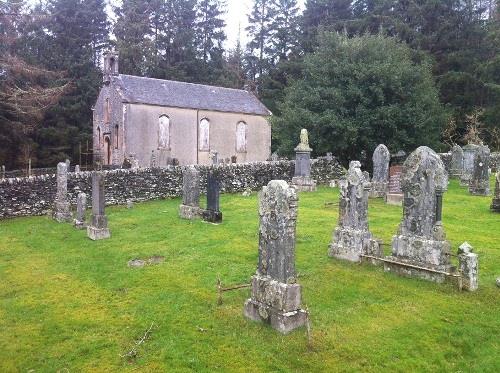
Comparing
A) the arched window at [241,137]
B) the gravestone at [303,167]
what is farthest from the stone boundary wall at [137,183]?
the arched window at [241,137]

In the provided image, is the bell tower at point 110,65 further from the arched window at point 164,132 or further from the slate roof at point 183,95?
the arched window at point 164,132

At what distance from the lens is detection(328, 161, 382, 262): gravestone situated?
10.2m

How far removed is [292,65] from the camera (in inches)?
1909

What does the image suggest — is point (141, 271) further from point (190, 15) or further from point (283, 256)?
point (190, 15)

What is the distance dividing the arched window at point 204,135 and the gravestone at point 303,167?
17.0m

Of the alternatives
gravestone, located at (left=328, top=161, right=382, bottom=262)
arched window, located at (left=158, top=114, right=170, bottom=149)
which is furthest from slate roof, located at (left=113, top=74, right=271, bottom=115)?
gravestone, located at (left=328, top=161, right=382, bottom=262)

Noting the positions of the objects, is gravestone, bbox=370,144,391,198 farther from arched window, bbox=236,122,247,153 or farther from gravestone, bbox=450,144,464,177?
arched window, bbox=236,122,247,153

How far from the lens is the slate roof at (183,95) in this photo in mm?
34812

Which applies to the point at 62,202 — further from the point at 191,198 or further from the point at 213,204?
the point at 213,204

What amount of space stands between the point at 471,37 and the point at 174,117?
27.3m

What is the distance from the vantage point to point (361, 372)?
Answer: 19.6ft

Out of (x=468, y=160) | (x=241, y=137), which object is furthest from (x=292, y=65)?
(x=468, y=160)

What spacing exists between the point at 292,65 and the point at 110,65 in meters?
20.7

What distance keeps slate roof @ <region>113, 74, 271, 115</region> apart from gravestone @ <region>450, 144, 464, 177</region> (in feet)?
62.9
